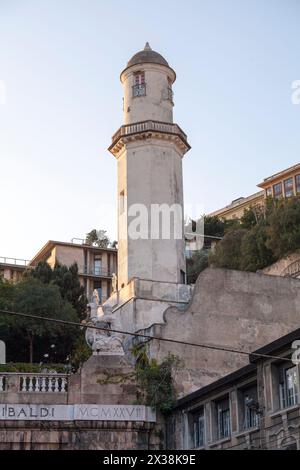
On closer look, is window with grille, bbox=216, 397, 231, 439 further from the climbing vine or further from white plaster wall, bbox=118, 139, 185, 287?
white plaster wall, bbox=118, 139, 185, 287

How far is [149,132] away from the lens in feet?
173

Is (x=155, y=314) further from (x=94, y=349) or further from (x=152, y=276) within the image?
(x=94, y=349)

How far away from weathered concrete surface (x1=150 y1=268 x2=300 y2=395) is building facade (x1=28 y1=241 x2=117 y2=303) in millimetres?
54825

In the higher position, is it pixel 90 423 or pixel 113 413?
pixel 113 413

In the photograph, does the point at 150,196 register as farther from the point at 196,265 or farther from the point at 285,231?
the point at 196,265

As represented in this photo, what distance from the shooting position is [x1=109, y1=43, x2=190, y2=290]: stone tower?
51156 millimetres

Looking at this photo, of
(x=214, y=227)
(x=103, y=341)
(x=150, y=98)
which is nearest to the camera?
(x=103, y=341)

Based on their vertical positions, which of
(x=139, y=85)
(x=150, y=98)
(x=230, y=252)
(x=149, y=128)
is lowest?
(x=230, y=252)

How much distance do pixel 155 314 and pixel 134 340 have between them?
3.83 m

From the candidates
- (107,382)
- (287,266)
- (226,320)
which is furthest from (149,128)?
(107,382)

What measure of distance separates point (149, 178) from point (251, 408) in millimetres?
22174
